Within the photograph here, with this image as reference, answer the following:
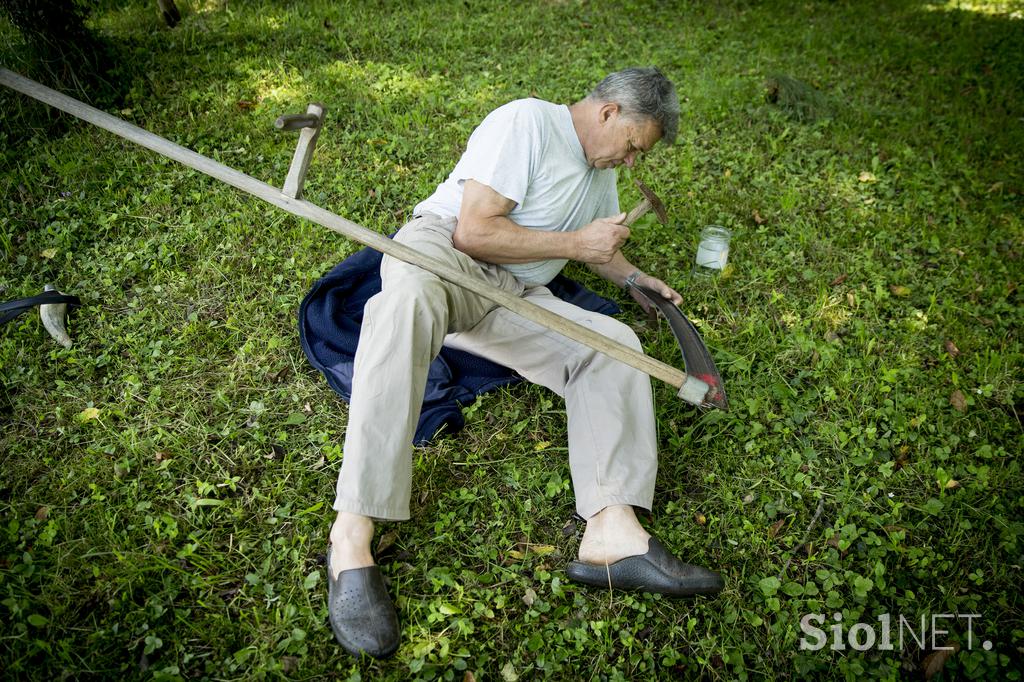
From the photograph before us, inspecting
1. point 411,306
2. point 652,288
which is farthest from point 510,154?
point 652,288

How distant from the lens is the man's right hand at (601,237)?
2.67m

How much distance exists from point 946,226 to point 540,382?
3116 mm

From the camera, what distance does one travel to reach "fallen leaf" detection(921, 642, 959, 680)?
2.15 meters

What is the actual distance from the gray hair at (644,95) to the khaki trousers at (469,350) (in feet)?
2.93

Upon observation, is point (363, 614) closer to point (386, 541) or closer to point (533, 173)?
point (386, 541)

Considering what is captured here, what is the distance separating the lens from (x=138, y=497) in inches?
96.4

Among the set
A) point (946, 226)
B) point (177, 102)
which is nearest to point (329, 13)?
point (177, 102)

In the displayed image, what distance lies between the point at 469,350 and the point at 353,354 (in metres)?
0.56

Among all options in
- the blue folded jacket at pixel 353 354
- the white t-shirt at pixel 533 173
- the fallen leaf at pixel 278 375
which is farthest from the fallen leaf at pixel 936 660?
the fallen leaf at pixel 278 375

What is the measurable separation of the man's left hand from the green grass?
0.17 metres

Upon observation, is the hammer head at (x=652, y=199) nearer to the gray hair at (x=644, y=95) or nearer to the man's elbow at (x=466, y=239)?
the gray hair at (x=644, y=95)

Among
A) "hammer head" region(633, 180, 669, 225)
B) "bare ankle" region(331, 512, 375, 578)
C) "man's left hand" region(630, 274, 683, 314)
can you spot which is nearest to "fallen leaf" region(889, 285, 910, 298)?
"man's left hand" region(630, 274, 683, 314)

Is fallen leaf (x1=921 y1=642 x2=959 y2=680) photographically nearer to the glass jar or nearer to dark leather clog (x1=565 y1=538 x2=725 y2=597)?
dark leather clog (x1=565 y1=538 x2=725 y2=597)

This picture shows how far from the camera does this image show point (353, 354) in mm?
2953
